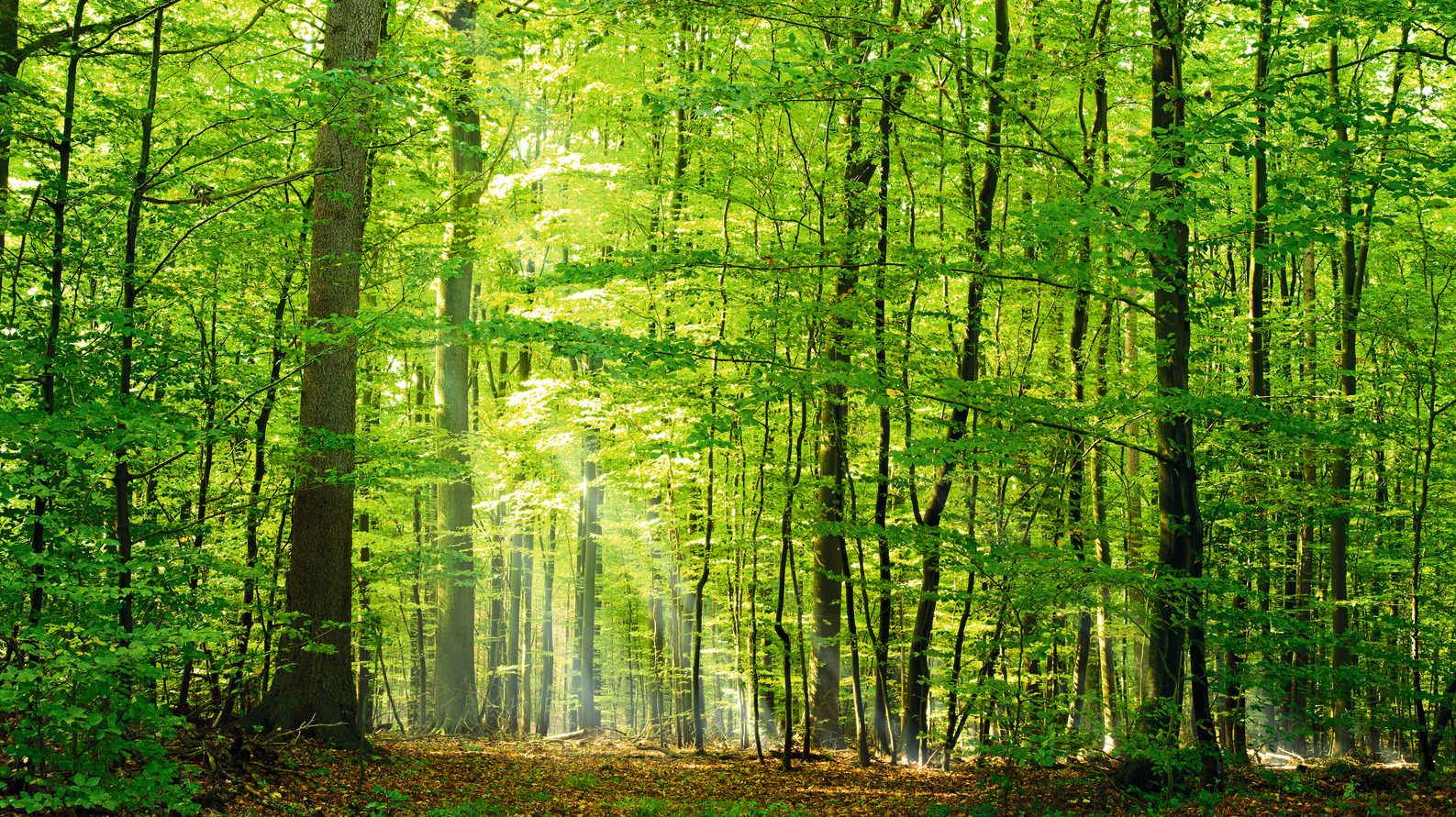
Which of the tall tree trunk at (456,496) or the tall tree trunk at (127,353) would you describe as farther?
the tall tree trunk at (456,496)

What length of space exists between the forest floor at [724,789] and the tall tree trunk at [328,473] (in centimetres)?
54

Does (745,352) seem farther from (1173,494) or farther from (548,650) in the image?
(548,650)

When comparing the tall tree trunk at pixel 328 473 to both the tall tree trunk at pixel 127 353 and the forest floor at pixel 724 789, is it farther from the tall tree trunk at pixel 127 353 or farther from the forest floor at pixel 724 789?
the tall tree trunk at pixel 127 353

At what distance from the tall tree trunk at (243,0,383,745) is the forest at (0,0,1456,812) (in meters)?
0.04

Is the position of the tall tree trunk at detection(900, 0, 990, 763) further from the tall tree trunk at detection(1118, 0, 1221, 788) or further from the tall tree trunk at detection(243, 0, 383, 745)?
the tall tree trunk at detection(243, 0, 383, 745)

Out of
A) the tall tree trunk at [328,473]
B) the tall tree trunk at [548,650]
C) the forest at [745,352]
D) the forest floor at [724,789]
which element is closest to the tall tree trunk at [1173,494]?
the forest at [745,352]

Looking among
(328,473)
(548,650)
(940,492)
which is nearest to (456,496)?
(328,473)

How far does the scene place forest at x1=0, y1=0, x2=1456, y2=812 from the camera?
16.6ft

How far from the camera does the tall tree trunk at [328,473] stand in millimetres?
7426

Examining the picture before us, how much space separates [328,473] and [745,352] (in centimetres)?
407

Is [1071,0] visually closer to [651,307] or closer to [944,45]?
[944,45]

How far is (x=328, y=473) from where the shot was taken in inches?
286

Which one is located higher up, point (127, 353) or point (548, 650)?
point (127, 353)

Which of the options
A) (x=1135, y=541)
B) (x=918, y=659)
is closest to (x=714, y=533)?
(x=918, y=659)
